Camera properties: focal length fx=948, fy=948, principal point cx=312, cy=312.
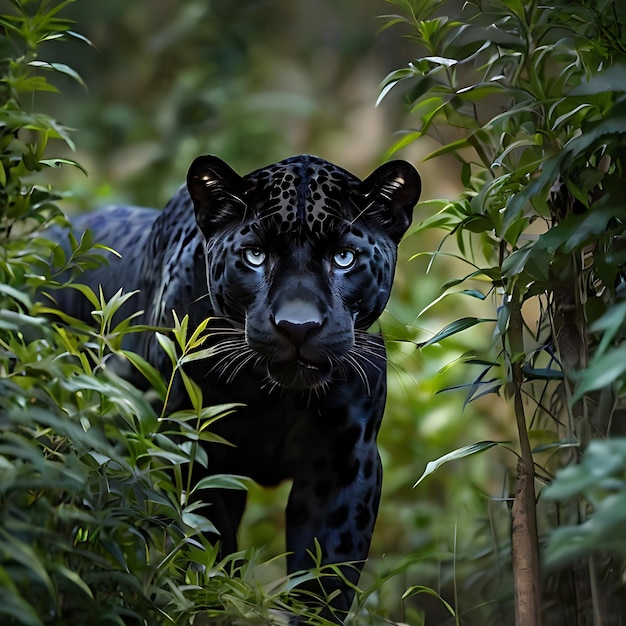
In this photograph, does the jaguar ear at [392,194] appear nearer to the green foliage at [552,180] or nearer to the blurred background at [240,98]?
the green foliage at [552,180]

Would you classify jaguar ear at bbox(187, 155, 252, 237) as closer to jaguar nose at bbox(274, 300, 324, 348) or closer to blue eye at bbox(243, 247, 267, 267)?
blue eye at bbox(243, 247, 267, 267)

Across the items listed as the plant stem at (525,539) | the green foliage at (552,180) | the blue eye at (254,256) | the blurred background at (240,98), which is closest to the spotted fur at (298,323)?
the blue eye at (254,256)

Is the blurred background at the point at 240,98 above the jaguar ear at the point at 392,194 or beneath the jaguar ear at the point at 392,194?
above

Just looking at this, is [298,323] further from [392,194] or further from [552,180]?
[552,180]

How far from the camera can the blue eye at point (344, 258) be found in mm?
1615

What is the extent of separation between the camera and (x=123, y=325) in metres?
1.25

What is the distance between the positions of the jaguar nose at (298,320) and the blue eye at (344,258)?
0.12 meters

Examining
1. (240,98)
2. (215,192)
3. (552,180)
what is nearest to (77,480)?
(552,180)

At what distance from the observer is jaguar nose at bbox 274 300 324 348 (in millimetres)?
1499

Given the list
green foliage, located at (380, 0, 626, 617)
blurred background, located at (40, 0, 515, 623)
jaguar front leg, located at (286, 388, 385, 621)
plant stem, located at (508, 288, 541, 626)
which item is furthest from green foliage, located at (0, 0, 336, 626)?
blurred background, located at (40, 0, 515, 623)

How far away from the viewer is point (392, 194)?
169 centimetres

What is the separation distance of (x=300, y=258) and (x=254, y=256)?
0.09 meters

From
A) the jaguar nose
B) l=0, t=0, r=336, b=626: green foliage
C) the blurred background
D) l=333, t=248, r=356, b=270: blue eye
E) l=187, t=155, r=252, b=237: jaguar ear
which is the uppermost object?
the blurred background

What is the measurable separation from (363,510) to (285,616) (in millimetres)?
269
